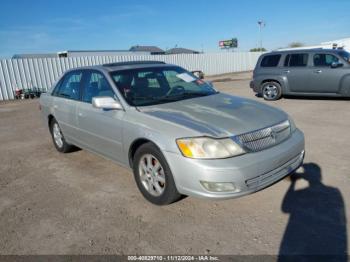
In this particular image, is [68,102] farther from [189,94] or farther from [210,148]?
[210,148]

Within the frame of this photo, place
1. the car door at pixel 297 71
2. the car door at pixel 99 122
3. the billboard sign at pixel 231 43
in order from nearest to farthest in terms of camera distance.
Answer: the car door at pixel 99 122
the car door at pixel 297 71
the billboard sign at pixel 231 43

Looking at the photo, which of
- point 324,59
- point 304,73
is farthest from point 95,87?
point 324,59

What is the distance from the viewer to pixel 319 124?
6527 mm

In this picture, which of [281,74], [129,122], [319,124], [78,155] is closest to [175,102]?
[129,122]

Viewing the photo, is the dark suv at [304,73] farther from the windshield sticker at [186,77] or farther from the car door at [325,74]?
the windshield sticker at [186,77]

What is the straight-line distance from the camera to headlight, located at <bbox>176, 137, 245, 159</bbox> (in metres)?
2.79

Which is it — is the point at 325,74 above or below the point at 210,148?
above

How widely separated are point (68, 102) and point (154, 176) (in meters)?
2.42

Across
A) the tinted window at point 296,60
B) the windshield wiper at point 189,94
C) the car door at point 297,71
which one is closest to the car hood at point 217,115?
the windshield wiper at point 189,94

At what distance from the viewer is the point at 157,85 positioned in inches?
165

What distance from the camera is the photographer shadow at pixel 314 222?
8.09 ft

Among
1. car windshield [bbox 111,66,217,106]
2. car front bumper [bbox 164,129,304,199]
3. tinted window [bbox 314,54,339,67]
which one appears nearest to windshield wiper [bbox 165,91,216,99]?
car windshield [bbox 111,66,217,106]

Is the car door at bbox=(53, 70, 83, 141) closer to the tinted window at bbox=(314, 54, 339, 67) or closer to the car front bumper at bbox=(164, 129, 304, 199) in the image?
the car front bumper at bbox=(164, 129, 304, 199)

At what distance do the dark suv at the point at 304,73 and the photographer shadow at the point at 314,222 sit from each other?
6363 mm
